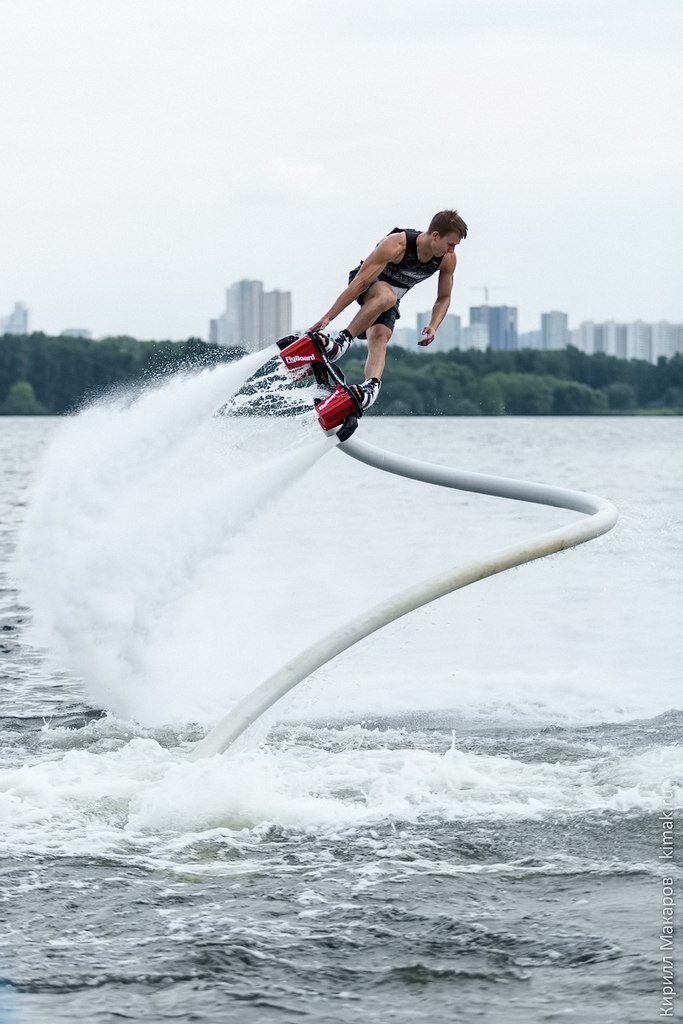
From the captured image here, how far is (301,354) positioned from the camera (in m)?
14.9

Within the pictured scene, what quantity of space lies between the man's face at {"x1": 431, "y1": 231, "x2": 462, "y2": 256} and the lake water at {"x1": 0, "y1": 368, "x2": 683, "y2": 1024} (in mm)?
2653

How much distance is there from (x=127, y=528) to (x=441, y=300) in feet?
18.0

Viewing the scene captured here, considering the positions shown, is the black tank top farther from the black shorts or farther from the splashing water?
the splashing water

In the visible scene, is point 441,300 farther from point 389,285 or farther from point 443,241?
point 443,241

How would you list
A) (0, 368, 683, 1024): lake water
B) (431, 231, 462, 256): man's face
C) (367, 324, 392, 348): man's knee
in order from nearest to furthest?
1. (0, 368, 683, 1024): lake water
2. (431, 231, 462, 256): man's face
3. (367, 324, 392, 348): man's knee

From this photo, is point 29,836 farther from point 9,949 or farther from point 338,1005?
point 338,1005

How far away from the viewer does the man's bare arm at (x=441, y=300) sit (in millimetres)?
15133

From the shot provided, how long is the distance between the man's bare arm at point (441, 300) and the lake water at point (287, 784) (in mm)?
1835

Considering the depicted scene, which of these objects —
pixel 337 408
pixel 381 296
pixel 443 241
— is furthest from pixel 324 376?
pixel 443 241

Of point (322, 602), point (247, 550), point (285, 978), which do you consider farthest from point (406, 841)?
point (247, 550)

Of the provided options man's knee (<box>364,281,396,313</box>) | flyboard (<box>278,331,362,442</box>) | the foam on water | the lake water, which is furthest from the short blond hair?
the foam on water

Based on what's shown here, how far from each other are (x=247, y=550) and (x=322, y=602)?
30.3 ft

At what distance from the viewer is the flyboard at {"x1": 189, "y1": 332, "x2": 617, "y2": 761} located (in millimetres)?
13820

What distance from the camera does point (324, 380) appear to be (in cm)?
1526
